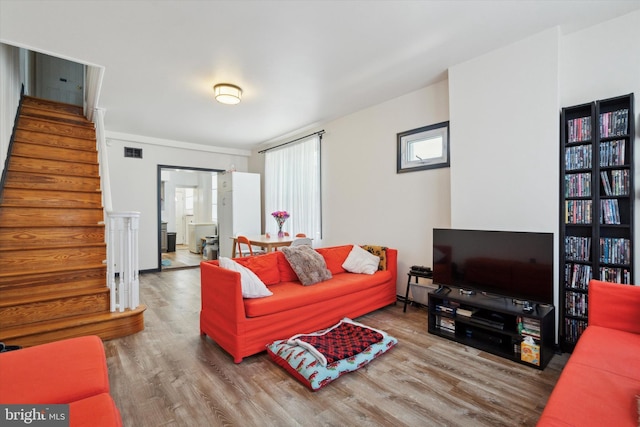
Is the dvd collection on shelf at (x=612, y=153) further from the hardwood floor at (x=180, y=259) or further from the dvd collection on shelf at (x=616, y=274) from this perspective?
the hardwood floor at (x=180, y=259)

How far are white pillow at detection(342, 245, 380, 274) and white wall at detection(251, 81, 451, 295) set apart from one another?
47 cm

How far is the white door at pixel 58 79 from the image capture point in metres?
5.18

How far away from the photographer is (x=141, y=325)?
9.74ft

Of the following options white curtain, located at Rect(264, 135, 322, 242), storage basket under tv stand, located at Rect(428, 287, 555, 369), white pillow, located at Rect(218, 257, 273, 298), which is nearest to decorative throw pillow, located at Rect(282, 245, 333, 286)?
white pillow, located at Rect(218, 257, 273, 298)

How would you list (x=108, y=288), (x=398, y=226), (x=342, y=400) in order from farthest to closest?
(x=398, y=226), (x=108, y=288), (x=342, y=400)

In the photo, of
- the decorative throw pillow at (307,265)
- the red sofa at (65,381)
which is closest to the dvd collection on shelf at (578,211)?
the decorative throw pillow at (307,265)

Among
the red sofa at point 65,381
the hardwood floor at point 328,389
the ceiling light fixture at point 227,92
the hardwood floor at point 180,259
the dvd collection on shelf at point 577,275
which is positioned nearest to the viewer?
the red sofa at point 65,381

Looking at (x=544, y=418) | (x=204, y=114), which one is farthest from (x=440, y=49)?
(x=204, y=114)

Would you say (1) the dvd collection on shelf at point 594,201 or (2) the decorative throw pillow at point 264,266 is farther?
(2) the decorative throw pillow at point 264,266

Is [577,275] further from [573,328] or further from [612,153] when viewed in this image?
[612,153]

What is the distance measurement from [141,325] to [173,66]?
2.60m

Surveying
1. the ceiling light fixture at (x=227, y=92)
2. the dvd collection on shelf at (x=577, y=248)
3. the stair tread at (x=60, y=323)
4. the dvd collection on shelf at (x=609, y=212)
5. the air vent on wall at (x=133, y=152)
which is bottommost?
the stair tread at (x=60, y=323)

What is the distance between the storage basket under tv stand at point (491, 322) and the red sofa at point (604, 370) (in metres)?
0.37

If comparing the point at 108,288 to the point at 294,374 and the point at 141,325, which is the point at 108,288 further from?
the point at 294,374
